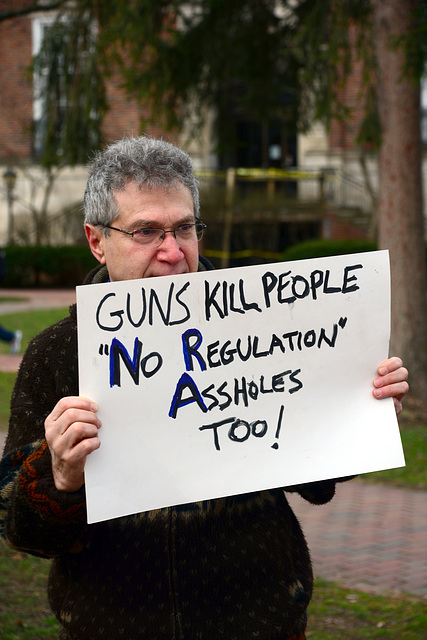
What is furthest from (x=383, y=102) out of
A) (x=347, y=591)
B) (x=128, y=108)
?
(x=128, y=108)

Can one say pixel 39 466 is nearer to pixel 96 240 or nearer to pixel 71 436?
pixel 71 436

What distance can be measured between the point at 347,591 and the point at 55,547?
9.91 feet

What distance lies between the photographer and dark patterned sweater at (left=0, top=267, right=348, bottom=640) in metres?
1.92

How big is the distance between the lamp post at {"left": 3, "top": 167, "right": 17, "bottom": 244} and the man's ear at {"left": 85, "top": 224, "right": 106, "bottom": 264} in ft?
74.8

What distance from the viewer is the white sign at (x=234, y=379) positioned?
1914 mm

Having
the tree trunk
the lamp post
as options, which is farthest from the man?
the lamp post

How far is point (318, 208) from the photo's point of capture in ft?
78.0

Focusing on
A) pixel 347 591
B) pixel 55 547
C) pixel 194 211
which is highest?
pixel 194 211

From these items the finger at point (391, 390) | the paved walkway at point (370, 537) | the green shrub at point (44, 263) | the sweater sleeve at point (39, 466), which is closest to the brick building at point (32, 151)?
the green shrub at point (44, 263)

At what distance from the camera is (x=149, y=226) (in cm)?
206

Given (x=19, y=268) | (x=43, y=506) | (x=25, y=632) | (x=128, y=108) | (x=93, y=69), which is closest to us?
(x=43, y=506)

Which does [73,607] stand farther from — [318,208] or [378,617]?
[318,208]

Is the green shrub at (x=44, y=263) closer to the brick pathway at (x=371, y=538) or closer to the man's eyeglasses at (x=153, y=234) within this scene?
the brick pathway at (x=371, y=538)

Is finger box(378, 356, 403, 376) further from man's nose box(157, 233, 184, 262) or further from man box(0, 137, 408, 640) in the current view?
man's nose box(157, 233, 184, 262)
